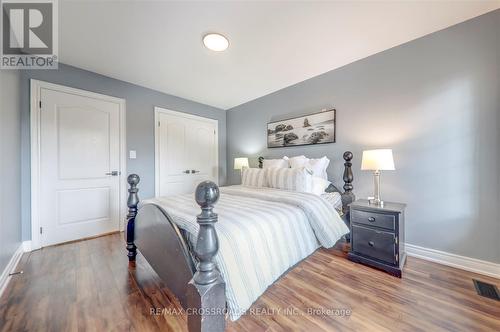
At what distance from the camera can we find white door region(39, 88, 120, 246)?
246 centimetres

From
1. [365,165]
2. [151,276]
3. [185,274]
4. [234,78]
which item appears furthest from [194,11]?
[151,276]

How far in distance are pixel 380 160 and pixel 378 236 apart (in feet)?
2.46

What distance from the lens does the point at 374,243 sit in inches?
75.0

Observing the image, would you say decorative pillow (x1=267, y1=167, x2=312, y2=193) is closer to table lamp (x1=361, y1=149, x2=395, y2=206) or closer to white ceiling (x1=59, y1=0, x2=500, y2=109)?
table lamp (x1=361, y1=149, x2=395, y2=206)

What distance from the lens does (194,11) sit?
1.73 meters

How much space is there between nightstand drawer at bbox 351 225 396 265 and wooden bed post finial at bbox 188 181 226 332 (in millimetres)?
1648

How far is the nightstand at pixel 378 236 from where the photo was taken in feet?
5.89

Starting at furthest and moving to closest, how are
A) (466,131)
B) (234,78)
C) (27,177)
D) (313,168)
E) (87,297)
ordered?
(234,78)
(313,168)
(27,177)
(466,131)
(87,297)

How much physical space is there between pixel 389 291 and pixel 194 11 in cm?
289

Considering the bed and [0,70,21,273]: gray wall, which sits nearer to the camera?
the bed

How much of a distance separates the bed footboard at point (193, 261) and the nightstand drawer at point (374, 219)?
1658mm

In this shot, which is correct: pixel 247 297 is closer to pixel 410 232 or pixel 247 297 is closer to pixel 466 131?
pixel 410 232

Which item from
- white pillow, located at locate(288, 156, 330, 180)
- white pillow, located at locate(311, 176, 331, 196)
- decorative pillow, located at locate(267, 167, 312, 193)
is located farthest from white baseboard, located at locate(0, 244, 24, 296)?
white pillow, located at locate(288, 156, 330, 180)

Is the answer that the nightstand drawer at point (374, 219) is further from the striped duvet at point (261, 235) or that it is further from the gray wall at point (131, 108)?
the gray wall at point (131, 108)
